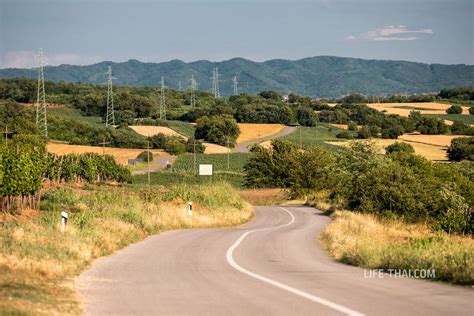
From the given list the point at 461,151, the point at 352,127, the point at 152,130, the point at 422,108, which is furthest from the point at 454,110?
the point at 152,130

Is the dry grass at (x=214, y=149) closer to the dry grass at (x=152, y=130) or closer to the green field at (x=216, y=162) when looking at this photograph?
the green field at (x=216, y=162)

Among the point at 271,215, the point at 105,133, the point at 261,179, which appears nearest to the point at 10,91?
the point at 105,133

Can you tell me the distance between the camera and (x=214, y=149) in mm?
134500

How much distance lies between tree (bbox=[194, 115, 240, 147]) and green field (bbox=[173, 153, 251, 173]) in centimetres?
1483

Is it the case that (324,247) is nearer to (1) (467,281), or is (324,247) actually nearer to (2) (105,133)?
(1) (467,281)

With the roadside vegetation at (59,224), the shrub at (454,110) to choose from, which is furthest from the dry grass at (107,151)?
the shrub at (454,110)

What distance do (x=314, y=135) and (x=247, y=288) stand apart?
141422 mm

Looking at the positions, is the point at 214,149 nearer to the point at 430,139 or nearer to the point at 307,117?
the point at 307,117

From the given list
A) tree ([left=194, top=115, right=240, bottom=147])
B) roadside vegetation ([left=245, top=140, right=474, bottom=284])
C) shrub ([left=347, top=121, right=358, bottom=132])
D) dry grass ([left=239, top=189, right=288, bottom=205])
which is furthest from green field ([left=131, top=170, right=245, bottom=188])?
shrub ([left=347, top=121, right=358, bottom=132])

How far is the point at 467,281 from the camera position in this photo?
11.7 m

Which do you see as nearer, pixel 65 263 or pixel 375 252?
pixel 65 263

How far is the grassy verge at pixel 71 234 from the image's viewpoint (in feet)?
33.2

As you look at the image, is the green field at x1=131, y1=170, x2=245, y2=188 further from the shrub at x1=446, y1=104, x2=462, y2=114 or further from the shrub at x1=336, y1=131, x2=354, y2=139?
the shrub at x1=446, y1=104, x2=462, y2=114

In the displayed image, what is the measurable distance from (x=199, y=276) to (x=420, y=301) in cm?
477
